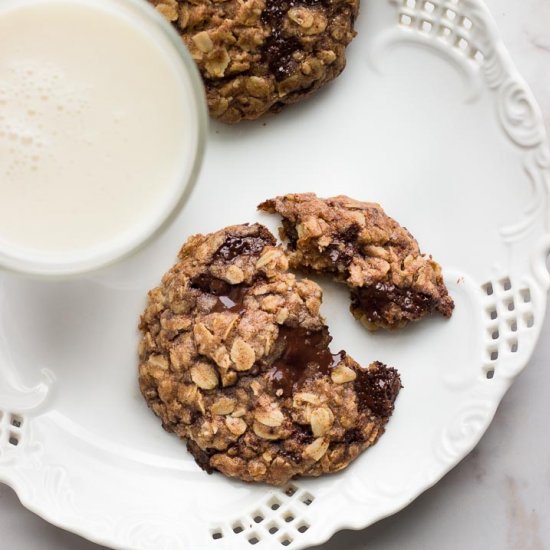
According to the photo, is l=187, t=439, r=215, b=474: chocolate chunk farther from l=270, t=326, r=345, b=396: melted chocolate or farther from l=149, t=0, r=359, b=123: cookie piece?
l=149, t=0, r=359, b=123: cookie piece

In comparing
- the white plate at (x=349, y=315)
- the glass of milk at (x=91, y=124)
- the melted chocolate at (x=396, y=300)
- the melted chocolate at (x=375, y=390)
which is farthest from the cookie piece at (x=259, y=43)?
the melted chocolate at (x=375, y=390)

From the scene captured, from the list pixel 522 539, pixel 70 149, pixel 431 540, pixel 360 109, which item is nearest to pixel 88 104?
pixel 70 149

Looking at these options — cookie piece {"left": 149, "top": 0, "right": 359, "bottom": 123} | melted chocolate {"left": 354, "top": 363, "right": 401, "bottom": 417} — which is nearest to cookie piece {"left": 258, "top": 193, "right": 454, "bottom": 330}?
melted chocolate {"left": 354, "top": 363, "right": 401, "bottom": 417}

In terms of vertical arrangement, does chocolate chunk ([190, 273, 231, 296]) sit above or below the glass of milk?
below

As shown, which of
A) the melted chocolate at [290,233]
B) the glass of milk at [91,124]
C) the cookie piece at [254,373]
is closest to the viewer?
the glass of milk at [91,124]

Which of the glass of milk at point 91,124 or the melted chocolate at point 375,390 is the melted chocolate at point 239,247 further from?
the melted chocolate at point 375,390

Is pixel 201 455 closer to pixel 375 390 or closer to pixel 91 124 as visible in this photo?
pixel 375 390
